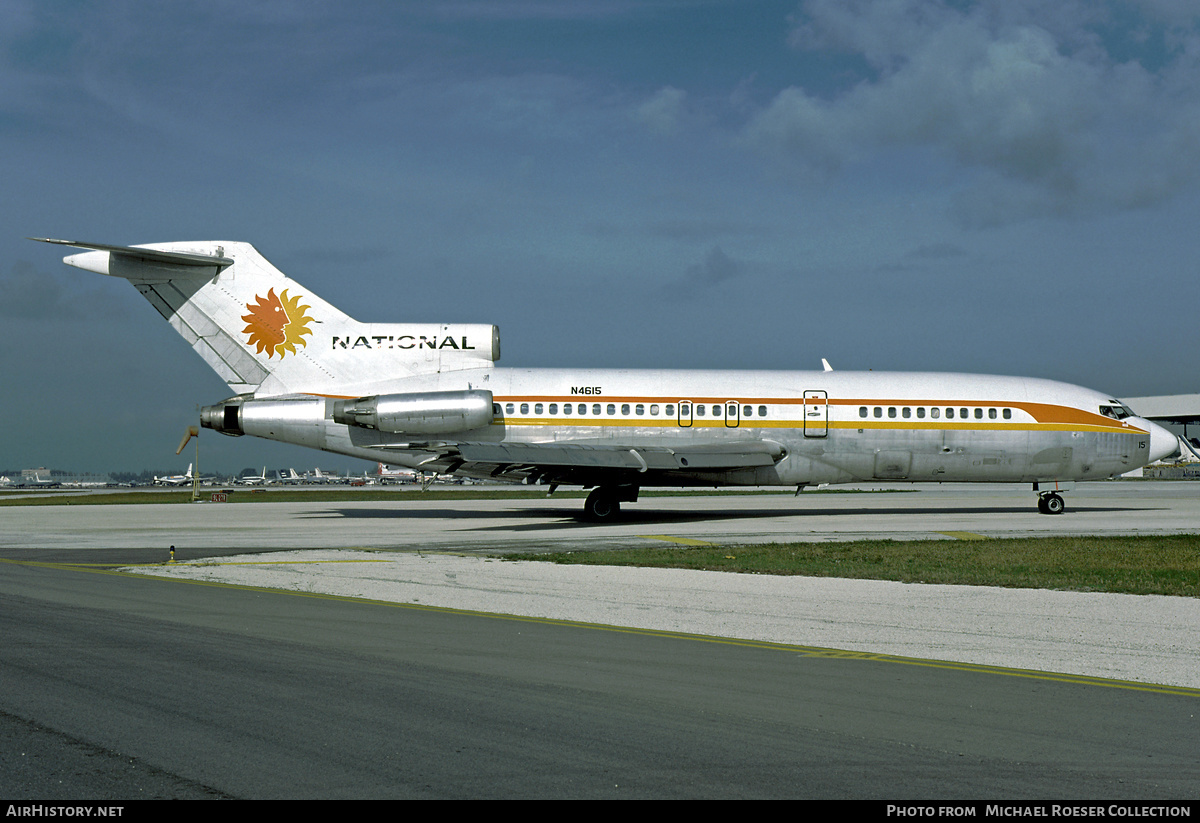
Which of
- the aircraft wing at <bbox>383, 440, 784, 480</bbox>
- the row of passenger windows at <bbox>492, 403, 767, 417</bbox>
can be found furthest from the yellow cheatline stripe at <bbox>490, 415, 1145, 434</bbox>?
the aircraft wing at <bbox>383, 440, 784, 480</bbox>

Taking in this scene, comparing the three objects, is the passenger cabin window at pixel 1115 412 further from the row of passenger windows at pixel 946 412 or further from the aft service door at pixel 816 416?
the aft service door at pixel 816 416

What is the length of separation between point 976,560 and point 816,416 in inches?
479

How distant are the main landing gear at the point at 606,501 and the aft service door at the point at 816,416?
17.6ft

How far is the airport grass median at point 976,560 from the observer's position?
13898 millimetres

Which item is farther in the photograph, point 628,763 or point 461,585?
point 461,585

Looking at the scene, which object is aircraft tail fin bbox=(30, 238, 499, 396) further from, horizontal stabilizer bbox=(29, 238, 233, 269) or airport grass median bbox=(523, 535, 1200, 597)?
airport grass median bbox=(523, 535, 1200, 597)

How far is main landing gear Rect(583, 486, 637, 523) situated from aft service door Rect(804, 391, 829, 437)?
17.6 feet

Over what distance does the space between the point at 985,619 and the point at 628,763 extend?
685 cm

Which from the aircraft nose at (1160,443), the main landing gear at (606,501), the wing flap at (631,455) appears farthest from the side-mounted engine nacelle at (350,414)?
the aircraft nose at (1160,443)

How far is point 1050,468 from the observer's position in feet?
96.2

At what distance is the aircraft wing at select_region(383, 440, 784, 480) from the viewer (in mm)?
25094

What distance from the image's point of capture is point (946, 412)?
1139 inches

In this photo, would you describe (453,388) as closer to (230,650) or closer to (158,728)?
(230,650)

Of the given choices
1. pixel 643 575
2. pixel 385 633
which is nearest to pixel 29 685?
pixel 385 633
